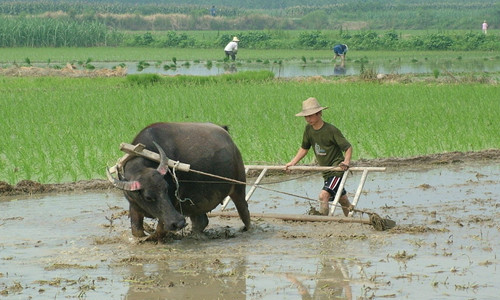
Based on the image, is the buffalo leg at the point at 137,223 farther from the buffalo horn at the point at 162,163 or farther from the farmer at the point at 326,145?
the farmer at the point at 326,145

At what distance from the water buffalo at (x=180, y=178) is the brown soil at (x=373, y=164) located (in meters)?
2.24

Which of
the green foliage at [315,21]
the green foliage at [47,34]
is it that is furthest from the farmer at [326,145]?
the green foliage at [315,21]

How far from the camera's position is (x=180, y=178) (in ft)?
19.7

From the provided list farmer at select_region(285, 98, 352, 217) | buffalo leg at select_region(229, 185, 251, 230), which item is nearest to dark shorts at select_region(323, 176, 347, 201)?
farmer at select_region(285, 98, 352, 217)

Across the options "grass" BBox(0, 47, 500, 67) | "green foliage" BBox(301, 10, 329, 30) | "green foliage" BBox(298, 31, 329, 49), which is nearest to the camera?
"grass" BBox(0, 47, 500, 67)

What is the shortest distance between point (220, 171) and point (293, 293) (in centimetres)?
158

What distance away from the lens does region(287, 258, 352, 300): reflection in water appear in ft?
15.7

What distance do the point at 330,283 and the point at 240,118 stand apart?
697 cm

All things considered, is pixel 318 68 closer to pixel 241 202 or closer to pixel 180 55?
pixel 180 55

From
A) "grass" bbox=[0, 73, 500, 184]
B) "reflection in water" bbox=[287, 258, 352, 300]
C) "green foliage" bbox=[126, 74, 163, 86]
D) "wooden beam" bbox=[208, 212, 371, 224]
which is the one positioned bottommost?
"green foliage" bbox=[126, 74, 163, 86]

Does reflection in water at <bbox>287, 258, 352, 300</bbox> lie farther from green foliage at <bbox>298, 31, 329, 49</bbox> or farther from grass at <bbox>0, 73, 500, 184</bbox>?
green foliage at <bbox>298, 31, 329, 49</bbox>

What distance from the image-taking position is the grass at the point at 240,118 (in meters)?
9.45

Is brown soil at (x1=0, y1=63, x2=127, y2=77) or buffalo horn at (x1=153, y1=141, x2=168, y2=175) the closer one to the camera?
buffalo horn at (x1=153, y1=141, x2=168, y2=175)

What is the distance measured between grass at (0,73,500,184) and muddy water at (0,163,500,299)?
4.84 feet
